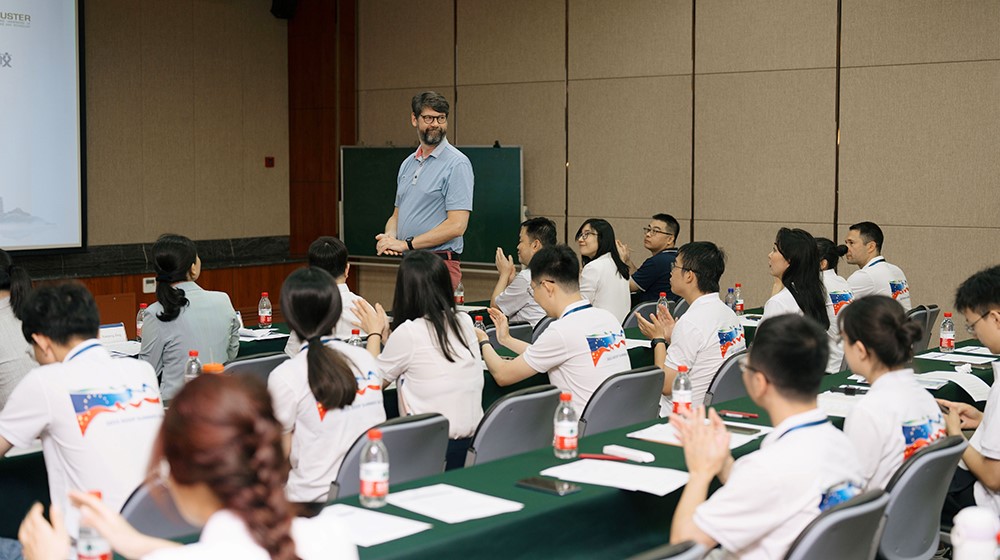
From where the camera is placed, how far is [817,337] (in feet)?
8.72

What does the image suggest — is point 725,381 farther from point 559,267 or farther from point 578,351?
point 559,267

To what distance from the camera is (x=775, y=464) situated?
2463 mm

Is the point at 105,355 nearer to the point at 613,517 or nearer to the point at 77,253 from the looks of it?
the point at 613,517

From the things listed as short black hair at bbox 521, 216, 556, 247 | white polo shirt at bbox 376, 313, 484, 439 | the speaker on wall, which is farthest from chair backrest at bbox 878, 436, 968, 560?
the speaker on wall

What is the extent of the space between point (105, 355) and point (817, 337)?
6.25 feet

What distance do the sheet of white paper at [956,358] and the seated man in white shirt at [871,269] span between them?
1.54m

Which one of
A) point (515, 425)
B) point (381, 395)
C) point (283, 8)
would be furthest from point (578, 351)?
point (283, 8)

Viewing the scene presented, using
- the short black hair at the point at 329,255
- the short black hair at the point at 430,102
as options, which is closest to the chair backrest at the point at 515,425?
the short black hair at the point at 329,255

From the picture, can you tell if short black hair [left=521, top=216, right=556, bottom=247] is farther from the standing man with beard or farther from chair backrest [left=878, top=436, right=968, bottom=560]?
chair backrest [left=878, top=436, right=968, bottom=560]

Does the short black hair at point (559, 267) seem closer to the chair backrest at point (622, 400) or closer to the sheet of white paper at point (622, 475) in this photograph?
the chair backrest at point (622, 400)

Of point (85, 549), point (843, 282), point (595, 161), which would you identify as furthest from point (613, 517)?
point (595, 161)

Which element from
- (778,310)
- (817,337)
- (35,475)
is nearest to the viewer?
(817,337)

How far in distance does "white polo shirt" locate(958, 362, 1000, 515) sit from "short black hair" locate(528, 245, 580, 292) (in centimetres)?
160

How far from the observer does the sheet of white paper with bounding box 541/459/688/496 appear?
2.88 meters
